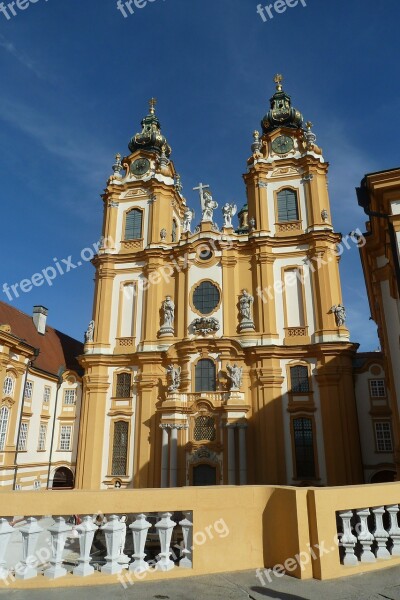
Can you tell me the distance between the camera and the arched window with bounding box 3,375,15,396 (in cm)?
2461

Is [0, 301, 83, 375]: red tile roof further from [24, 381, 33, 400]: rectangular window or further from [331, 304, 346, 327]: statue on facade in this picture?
[331, 304, 346, 327]: statue on facade

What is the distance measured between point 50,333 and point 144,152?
16014mm

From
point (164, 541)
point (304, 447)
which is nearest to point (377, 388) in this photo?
point (304, 447)

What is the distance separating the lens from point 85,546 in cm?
478

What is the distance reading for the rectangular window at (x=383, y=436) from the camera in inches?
888

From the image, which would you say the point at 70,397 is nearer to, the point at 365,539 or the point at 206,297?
the point at 206,297

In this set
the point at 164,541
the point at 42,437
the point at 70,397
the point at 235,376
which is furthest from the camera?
the point at 70,397

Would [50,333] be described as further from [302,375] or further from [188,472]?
[302,375]

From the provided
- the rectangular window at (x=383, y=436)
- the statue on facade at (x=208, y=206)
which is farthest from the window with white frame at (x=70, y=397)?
the rectangular window at (x=383, y=436)

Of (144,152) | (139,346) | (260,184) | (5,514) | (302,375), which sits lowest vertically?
(5,514)

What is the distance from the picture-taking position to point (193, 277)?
2805 cm

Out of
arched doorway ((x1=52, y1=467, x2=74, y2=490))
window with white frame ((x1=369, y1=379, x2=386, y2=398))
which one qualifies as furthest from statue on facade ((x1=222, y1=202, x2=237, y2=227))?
arched doorway ((x1=52, y1=467, x2=74, y2=490))

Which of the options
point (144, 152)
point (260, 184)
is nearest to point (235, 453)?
point (260, 184)

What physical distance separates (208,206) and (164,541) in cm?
2605
